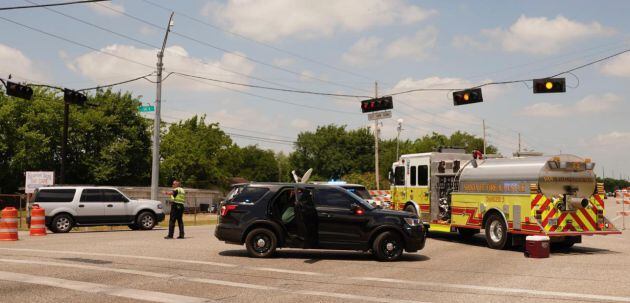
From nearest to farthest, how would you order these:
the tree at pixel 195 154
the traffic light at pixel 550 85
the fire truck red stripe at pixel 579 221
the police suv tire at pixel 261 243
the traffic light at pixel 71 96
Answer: the police suv tire at pixel 261 243 → the fire truck red stripe at pixel 579 221 → the traffic light at pixel 550 85 → the traffic light at pixel 71 96 → the tree at pixel 195 154

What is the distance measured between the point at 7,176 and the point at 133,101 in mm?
14339

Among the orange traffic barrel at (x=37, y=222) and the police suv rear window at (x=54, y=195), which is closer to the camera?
the orange traffic barrel at (x=37, y=222)

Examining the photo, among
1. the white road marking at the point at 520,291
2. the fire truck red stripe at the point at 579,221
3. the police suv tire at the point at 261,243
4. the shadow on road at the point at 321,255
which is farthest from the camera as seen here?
the fire truck red stripe at the point at 579,221

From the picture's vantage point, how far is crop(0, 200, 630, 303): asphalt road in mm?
9031

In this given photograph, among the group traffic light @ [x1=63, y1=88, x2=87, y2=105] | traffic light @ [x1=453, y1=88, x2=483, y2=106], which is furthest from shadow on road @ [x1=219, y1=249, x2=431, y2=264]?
traffic light @ [x1=63, y1=88, x2=87, y2=105]

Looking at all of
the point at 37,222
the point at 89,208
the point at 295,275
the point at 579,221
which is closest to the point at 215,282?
the point at 295,275

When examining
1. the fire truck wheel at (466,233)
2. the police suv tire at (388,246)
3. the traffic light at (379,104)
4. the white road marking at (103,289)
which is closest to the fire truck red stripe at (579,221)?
the fire truck wheel at (466,233)

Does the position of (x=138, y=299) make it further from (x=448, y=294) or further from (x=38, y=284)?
(x=448, y=294)

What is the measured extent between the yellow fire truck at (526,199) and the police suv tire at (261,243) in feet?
22.1

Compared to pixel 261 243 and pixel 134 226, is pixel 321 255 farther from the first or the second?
pixel 134 226

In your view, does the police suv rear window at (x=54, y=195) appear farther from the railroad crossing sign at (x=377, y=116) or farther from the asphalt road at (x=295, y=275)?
the railroad crossing sign at (x=377, y=116)

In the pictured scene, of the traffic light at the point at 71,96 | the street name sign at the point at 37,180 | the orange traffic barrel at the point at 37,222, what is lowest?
the orange traffic barrel at the point at 37,222

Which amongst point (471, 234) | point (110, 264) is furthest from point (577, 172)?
point (110, 264)

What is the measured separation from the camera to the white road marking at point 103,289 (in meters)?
8.57
